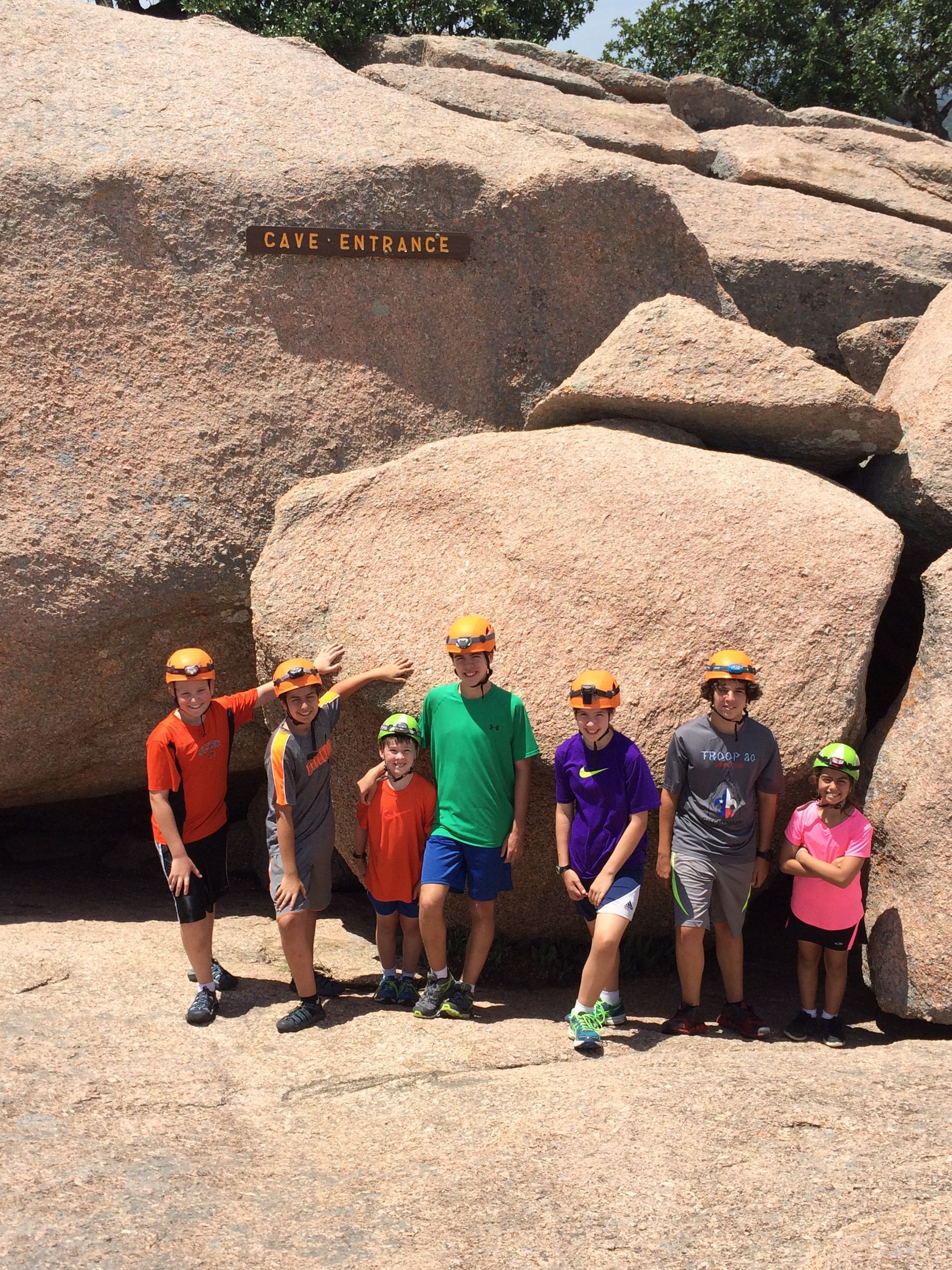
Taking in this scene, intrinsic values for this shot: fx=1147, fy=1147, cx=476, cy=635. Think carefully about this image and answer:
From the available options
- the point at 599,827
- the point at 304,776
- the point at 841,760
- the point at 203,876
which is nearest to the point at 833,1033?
the point at 841,760

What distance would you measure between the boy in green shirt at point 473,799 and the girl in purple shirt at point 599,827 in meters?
0.24

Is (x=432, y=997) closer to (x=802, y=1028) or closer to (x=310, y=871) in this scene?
(x=310, y=871)

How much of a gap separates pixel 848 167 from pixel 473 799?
33.8ft

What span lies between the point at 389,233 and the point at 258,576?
8.63 ft

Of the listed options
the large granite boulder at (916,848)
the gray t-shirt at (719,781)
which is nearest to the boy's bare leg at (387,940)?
the gray t-shirt at (719,781)

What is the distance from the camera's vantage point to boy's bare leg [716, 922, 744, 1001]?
526 centimetres

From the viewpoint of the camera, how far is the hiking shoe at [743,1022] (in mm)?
5164

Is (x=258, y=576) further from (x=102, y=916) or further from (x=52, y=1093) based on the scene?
(x=52, y=1093)

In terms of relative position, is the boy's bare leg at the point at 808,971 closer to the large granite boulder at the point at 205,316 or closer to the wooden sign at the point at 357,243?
the large granite boulder at the point at 205,316

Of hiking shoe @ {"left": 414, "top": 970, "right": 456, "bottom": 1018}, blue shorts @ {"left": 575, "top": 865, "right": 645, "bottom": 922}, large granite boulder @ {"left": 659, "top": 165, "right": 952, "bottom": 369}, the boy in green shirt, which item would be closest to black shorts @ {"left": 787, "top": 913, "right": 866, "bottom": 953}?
blue shorts @ {"left": 575, "top": 865, "right": 645, "bottom": 922}

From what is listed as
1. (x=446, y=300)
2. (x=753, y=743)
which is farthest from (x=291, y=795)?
(x=446, y=300)

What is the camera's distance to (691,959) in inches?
205

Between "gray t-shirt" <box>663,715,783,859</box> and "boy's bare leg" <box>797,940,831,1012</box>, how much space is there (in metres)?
0.53

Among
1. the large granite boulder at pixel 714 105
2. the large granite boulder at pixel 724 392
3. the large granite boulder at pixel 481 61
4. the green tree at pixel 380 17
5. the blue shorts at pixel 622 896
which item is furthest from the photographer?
the green tree at pixel 380 17
